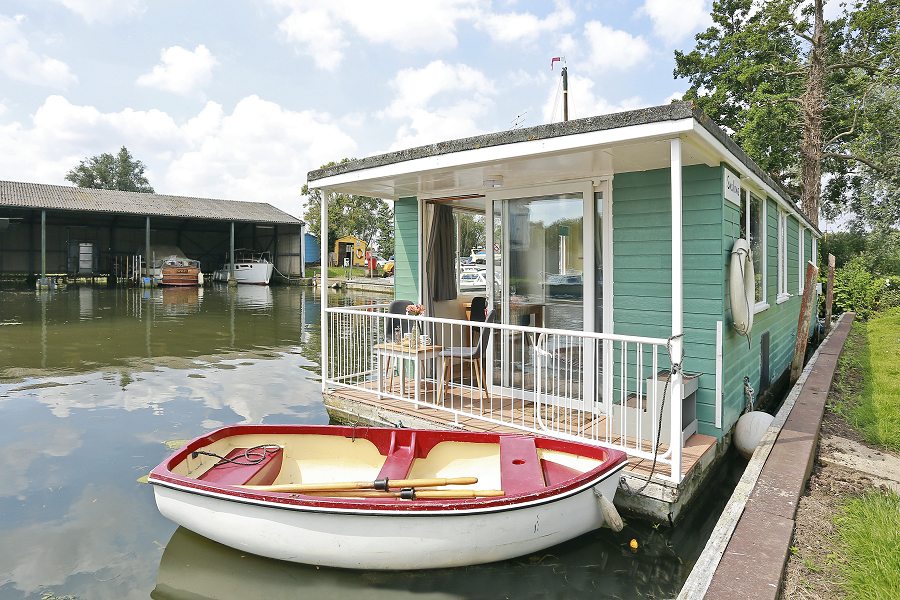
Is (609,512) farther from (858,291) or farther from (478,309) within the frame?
(858,291)

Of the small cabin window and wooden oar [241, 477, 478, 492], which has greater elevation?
the small cabin window

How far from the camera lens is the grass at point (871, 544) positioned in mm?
2303

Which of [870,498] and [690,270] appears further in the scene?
[690,270]

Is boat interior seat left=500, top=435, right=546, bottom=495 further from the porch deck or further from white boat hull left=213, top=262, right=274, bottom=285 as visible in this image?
white boat hull left=213, top=262, right=274, bottom=285

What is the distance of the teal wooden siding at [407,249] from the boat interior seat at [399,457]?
2.71 metres

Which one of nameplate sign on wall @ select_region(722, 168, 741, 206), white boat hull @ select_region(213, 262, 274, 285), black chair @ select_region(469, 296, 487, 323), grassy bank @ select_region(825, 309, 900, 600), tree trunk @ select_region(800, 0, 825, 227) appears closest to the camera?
grassy bank @ select_region(825, 309, 900, 600)

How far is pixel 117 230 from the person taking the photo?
3091 centimetres

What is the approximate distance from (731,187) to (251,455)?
13.8ft

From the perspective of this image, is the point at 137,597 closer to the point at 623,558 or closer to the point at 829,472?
the point at 623,558

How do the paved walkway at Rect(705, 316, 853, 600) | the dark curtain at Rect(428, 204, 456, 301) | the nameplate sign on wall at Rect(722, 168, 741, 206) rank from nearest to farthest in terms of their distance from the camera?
the paved walkway at Rect(705, 316, 853, 600)
the nameplate sign on wall at Rect(722, 168, 741, 206)
the dark curtain at Rect(428, 204, 456, 301)

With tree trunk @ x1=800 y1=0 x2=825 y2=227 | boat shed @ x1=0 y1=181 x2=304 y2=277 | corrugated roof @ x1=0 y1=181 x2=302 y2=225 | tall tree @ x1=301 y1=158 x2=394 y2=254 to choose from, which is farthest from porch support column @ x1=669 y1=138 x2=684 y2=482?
tall tree @ x1=301 y1=158 x2=394 y2=254

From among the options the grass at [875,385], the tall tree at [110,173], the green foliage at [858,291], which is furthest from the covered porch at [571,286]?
the tall tree at [110,173]

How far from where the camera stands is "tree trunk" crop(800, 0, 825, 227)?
55.8 feet

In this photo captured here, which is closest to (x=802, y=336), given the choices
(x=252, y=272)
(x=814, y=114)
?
(x=814, y=114)
